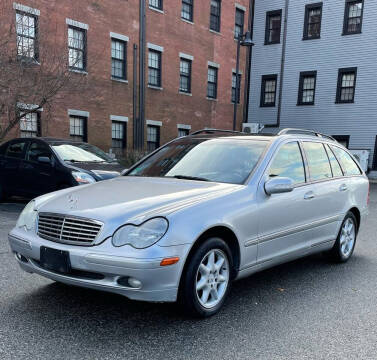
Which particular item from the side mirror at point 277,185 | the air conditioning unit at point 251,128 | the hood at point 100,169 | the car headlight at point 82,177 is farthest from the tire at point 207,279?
the air conditioning unit at point 251,128

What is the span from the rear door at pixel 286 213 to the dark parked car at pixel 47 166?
4653 millimetres

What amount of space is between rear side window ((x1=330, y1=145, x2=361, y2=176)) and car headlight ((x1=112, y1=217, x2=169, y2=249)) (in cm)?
329

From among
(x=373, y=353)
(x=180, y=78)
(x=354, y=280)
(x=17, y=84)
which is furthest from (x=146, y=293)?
(x=180, y=78)

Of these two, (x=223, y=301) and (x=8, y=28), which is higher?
(x=8, y=28)

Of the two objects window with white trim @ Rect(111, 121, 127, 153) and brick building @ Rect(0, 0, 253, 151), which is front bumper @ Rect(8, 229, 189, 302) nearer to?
brick building @ Rect(0, 0, 253, 151)

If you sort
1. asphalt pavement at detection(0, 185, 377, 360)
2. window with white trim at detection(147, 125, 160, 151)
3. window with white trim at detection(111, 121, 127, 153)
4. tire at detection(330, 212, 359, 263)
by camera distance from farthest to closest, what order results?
1. window with white trim at detection(147, 125, 160, 151)
2. window with white trim at detection(111, 121, 127, 153)
3. tire at detection(330, 212, 359, 263)
4. asphalt pavement at detection(0, 185, 377, 360)

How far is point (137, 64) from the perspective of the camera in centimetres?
1903

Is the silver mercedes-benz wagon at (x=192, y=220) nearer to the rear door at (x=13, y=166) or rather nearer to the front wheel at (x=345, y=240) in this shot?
the front wheel at (x=345, y=240)

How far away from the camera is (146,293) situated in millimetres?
2979

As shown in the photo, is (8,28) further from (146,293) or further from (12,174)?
(146,293)

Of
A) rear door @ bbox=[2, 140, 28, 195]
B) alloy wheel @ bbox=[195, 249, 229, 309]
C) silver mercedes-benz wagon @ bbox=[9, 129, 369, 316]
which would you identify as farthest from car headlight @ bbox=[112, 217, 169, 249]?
rear door @ bbox=[2, 140, 28, 195]

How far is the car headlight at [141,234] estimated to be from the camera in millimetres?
2975

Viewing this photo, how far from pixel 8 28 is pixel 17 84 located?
1.88 m

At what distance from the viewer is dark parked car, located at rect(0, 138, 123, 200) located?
8.23m
